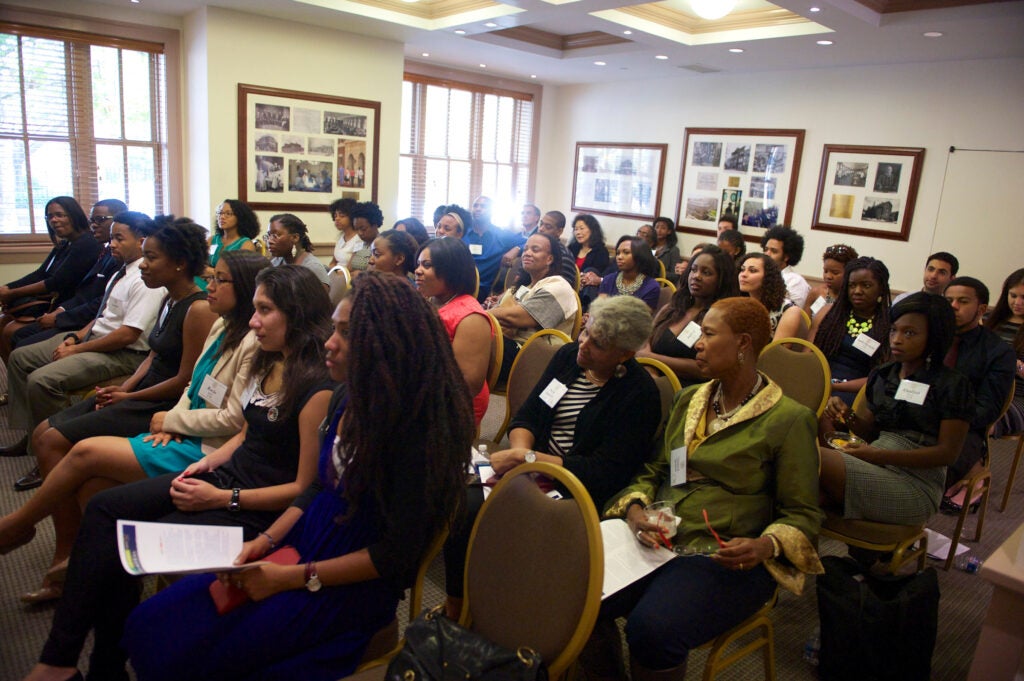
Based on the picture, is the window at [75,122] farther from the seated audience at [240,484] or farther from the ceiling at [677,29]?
the seated audience at [240,484]

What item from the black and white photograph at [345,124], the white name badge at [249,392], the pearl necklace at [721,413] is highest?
the black and white photograph at [345,124]

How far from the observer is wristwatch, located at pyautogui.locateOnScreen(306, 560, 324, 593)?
146cm

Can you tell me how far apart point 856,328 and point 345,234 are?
4.50 metres

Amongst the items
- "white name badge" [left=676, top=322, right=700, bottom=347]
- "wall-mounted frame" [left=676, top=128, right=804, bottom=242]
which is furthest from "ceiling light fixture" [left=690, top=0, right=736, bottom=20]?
"white name badge" [left=676, top=322, right=700, bottom=347]

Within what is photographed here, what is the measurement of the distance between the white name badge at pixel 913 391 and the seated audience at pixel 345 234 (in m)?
4.65

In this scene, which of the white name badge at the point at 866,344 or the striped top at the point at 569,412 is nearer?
the striped top at the point at 569,412

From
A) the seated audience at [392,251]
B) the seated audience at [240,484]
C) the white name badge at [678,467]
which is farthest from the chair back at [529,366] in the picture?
the seated audience at [392,251]

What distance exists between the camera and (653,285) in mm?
4336

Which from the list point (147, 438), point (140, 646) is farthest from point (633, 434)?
point (147, 438)

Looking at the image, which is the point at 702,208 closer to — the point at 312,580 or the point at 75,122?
the point at 75,122

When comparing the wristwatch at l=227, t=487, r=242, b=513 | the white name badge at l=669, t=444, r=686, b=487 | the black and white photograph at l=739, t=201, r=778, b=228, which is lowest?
the wristwatch at l=227, t=487, r=242, b=513

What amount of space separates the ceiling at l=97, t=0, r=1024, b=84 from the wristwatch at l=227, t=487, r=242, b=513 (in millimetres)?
4523

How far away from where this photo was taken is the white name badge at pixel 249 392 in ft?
6.74

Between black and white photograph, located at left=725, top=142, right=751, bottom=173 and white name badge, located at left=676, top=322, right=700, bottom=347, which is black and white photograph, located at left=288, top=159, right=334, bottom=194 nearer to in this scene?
black and white photograph, located at left=725, top=142, right=751, bottom=173
